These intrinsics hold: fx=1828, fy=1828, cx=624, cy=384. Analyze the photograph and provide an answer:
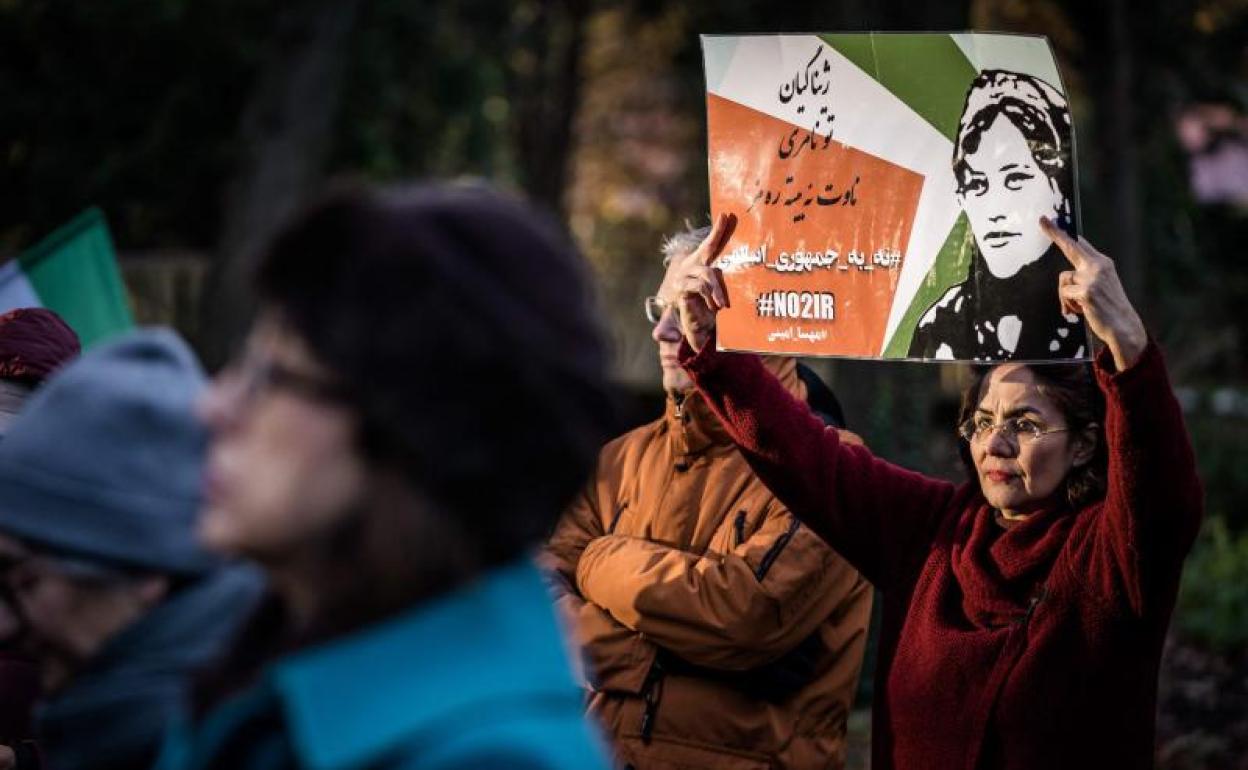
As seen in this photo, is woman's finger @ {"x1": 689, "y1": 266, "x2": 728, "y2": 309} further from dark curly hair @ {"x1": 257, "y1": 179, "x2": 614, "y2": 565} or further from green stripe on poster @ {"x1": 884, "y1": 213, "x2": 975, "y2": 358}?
dark curly hair @ {"x1": 257, "y1": 179, "x2": 614, "y2": 565}

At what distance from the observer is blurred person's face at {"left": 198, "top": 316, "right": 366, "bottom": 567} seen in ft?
5.57

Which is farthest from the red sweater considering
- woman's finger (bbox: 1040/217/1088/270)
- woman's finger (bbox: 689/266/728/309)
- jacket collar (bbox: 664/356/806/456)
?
jacket collar (bbox: 664/356/806/456)

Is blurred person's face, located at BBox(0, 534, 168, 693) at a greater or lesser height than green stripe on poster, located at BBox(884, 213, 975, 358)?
lesser

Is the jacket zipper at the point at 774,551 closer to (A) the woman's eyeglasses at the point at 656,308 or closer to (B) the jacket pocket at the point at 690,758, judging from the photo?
(B) the jacket pocket at the point at 690,758

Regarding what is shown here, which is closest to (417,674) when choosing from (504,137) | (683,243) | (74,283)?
(683,243)

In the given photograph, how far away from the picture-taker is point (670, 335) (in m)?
4.30

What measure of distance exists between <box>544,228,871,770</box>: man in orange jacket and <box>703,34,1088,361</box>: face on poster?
0.40m

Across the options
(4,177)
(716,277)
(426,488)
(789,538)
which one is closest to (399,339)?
(426,488)

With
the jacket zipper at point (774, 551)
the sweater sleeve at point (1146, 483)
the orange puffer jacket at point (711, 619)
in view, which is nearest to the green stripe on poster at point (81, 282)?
the orange puffer jacket at point (711, 619)

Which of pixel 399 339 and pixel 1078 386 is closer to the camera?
pixel 399 339

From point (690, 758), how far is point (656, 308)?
1.11 m

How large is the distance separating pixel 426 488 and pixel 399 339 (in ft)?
0.46

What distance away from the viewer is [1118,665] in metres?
3.52

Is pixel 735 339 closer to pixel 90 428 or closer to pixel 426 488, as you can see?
pixel 90 428
